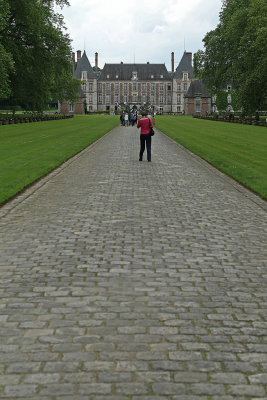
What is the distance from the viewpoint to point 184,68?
149375mm

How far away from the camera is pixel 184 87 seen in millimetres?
150625

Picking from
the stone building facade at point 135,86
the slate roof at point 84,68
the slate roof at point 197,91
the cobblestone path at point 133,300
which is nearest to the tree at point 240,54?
the cobblestone path at point 133,300

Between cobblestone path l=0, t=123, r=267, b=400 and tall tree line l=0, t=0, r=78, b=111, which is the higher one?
tall tree line l=0, t=0, r=78, b=111

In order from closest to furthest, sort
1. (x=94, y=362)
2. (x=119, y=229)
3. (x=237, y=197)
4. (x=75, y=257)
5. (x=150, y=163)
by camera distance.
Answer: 1. (x=94, y=362)
2. (x=75, y=257)
3. (x=119, y=229)
4. (x=237, y=197)
5. (x=150, y=163)

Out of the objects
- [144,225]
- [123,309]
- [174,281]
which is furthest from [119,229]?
[123,309]

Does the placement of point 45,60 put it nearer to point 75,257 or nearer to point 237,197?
point 237,197

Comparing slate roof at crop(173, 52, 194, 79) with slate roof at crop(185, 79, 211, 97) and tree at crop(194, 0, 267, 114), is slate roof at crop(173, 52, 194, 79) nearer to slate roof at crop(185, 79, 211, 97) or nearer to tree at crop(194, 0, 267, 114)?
slate roof at crop(185, 79, 211, 97)

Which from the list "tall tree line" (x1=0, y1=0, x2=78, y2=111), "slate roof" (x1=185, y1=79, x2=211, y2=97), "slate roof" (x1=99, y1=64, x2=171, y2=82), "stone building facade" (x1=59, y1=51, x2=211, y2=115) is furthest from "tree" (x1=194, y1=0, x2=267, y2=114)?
"slate roof" (x1=99, y1=64, x2=171, y2=82)

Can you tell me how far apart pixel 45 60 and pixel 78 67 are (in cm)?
11126

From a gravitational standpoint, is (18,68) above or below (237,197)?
above

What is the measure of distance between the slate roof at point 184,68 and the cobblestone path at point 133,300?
144166mm

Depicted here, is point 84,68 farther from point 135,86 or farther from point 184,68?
point 184,68

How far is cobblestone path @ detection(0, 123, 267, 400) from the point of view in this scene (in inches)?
142

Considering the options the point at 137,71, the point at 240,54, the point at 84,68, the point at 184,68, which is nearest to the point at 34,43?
the point at 240,54
